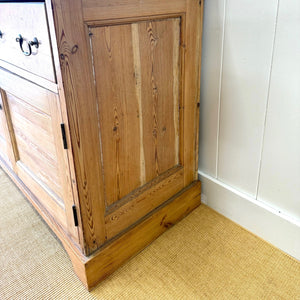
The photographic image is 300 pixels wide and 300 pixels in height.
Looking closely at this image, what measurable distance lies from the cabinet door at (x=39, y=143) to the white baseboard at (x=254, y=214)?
2.07 feet

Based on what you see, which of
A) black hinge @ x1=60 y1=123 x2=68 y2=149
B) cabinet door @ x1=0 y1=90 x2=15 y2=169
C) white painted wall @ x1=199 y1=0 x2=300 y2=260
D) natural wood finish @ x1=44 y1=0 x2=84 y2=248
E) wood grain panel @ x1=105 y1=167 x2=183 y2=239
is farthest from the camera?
cabinet door @ x1=0 y1=90 x2=15 y2=169

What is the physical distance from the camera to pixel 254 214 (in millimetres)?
1241

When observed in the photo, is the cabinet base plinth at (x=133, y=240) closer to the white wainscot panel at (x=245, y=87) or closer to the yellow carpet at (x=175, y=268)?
the yellow carpet at (x=175, y=268)

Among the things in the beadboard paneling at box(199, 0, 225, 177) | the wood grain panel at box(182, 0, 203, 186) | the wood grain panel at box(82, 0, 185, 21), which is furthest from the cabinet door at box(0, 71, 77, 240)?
the beadboard paneling at box(199, 0, 225, 177)

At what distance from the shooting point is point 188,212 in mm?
1384

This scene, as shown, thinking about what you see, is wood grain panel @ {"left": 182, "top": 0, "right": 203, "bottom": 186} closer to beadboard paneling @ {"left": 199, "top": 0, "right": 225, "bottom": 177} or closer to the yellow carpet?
beadboard paneling @ {"left": 199, "top": 0, "right": 225, "bottom": 177}

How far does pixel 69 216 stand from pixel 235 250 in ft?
2.07

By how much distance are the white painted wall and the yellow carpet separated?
0.10 m

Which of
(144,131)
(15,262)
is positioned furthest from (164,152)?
(15,262)

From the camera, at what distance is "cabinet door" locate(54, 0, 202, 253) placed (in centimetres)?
82

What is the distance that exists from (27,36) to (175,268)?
0.89 meters

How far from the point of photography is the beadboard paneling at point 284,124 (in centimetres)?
93

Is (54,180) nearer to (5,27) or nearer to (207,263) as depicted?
(5,27)

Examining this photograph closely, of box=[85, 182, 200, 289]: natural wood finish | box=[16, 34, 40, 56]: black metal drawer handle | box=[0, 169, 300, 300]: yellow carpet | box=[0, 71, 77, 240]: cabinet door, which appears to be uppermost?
box=[16, 34, 40, 56]: black metal drawer handle
